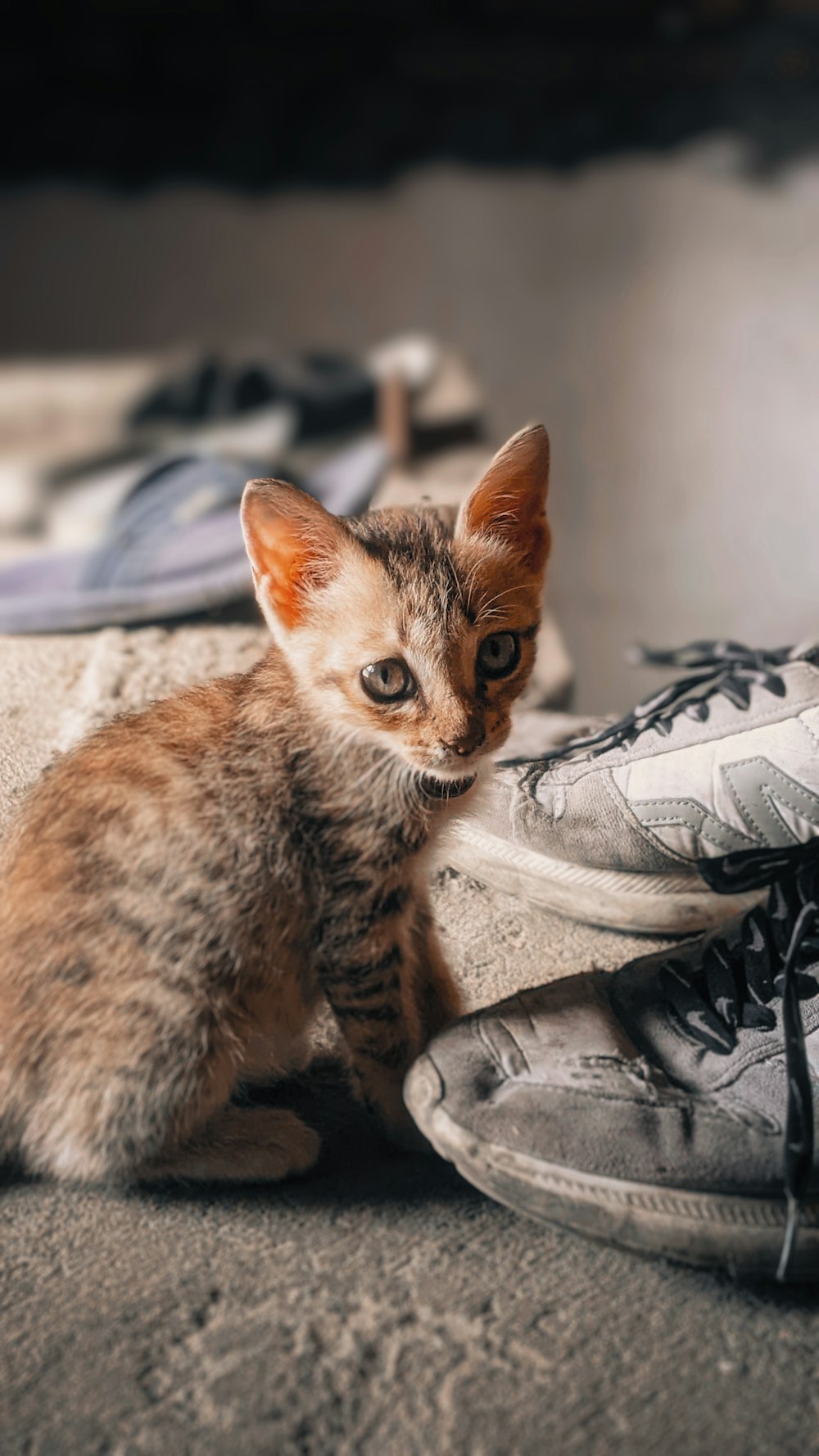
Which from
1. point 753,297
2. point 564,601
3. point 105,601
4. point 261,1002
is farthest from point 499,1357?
point 753,297

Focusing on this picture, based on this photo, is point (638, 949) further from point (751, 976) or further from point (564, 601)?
point (564, 601)

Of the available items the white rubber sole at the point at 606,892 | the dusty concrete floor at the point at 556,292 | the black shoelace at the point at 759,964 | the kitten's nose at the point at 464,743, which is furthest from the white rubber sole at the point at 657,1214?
the dusty concrete floor at the point at 556,292

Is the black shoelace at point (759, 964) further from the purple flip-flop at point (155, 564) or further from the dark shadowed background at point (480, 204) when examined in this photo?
the dark shadowed background at point (480, 204)

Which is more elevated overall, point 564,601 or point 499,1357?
point 564,601

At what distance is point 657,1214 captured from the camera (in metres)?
0.75

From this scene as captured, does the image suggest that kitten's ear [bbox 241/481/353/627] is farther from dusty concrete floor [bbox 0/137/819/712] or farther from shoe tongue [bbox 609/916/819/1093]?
dusty concrete floor [bbox 0/137/819/712]

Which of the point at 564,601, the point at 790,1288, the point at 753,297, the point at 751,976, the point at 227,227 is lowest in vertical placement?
the point at 790,1288

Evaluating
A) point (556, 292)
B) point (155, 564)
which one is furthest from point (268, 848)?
point (556, 292)

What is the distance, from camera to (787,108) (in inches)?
139

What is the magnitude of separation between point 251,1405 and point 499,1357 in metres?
0.14

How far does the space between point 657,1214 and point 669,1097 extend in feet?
0.26

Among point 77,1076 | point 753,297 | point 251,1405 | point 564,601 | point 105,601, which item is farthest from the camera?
point 753,297

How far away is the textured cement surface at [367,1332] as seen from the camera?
0.65 metres

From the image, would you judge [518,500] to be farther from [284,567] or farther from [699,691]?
[699,691]
